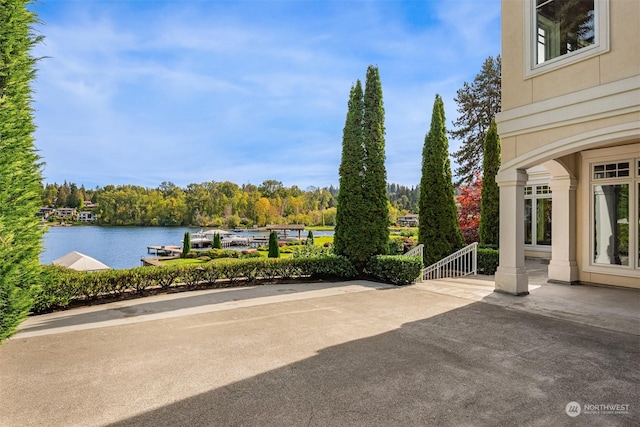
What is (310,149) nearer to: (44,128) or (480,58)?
(480,58)

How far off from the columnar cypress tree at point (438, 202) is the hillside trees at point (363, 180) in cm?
272

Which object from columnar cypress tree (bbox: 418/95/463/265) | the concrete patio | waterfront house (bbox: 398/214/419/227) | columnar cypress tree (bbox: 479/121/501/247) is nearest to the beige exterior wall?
the concrete patio

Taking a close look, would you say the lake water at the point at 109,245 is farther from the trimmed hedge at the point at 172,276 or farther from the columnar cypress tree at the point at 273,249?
the trimmed hedge at the point at 172,276

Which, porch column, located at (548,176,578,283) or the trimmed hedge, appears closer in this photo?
the trimmed hedge

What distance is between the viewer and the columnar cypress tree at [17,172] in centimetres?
395

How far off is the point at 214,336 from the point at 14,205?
3.02m

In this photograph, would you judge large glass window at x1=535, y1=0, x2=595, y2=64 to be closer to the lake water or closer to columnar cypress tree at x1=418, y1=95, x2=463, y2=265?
columnar cypress tree at x1=418, y1=95, x2=463, y2=265

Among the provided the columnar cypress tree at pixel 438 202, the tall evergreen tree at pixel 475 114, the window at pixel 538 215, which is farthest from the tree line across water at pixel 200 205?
the columnar cypress tree at pixel 438 202

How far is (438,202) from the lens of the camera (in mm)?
12102

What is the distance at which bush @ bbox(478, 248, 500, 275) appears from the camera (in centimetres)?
1092

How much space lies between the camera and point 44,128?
4.88 meters

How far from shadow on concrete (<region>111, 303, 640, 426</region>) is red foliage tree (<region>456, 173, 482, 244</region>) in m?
11.0

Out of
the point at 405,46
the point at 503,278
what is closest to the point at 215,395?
the point at 503,278

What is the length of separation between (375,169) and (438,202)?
338 centimetres
